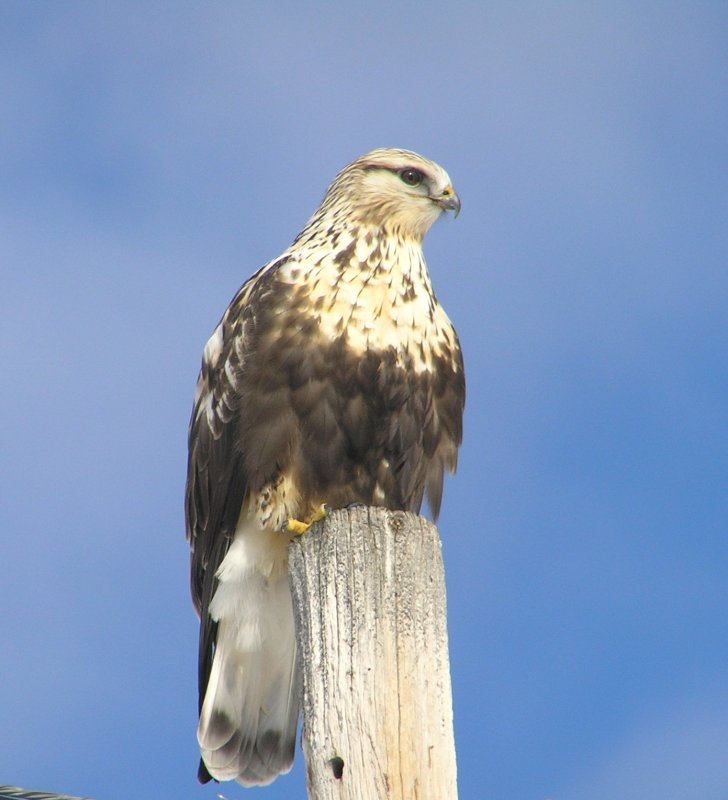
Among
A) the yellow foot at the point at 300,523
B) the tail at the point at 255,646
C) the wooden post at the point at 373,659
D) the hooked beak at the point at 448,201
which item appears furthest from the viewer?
the hooked beak at the point at 448,201

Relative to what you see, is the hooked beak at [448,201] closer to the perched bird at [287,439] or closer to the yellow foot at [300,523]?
the perched bird at [287,439]

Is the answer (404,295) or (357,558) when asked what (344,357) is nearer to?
(404,295)

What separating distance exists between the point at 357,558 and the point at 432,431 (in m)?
2.11

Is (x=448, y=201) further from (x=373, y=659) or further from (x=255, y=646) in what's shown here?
(x=373, y=659)

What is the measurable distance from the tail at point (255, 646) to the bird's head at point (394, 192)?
69.0 inches

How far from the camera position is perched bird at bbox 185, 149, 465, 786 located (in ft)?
18.4

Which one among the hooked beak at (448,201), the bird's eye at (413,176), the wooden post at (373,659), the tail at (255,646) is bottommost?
the wooden post at (373,659)

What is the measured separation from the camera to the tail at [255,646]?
551cm

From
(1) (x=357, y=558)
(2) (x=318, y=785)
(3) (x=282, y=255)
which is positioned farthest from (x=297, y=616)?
(3) (x=282, y=255)

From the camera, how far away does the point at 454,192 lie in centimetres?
671

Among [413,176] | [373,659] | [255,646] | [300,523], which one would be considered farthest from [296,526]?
[413,176]

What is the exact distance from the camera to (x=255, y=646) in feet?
19.0

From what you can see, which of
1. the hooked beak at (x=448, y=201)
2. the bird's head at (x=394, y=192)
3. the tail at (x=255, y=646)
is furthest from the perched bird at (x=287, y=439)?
the hooked beak at (x=448, y=201)

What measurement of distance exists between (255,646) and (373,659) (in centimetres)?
220
